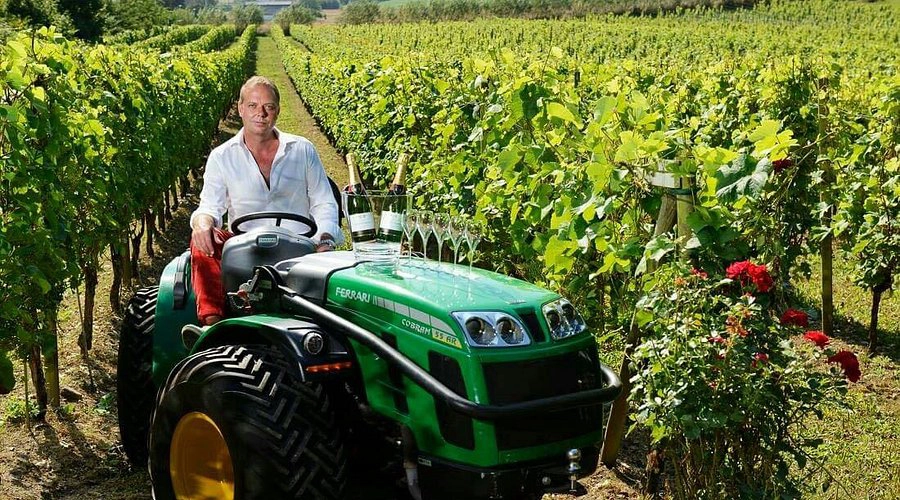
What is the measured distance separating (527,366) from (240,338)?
3.82 ft

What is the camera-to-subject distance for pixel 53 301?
534 cm

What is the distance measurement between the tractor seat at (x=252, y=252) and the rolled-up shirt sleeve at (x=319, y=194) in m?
0.49

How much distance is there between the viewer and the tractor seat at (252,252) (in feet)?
12.9

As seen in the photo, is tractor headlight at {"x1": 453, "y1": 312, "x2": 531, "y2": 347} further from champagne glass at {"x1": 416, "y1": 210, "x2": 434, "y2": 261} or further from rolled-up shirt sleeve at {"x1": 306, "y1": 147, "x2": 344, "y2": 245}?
rolled-up shirt sleeve at {"x1": 306, "y1": 147, "x2": 344, "y2": 245}

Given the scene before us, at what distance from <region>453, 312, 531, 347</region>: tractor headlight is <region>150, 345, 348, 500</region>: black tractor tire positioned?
0.55m

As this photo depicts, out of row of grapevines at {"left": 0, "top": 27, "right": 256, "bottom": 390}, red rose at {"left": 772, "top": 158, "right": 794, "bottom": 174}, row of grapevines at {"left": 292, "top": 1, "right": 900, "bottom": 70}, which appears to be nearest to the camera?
red rose at {"left": 772, "top": 158, "right": 794, "bottom": 174}

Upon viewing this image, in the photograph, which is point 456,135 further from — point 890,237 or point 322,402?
point 322,402

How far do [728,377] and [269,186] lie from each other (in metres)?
2.18

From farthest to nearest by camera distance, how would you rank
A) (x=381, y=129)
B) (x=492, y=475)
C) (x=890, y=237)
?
(x=381, y=129) → (x=890, y=237) → (x=492, y=475)

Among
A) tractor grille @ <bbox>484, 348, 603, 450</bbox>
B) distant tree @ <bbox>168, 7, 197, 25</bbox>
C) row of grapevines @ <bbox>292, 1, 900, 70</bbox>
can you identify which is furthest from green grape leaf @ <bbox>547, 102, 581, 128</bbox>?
distant tree @ <bbox>168, 7, 197, 25</bbox>

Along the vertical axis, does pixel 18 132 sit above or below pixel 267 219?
above

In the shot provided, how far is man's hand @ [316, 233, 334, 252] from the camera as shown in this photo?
4152 mm

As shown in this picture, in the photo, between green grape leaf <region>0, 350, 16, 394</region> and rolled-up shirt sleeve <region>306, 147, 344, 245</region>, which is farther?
rolled-up shirt sleeve <region>306, 147, 344, 245</region>

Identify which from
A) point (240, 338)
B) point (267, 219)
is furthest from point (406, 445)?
point (267, 219)
